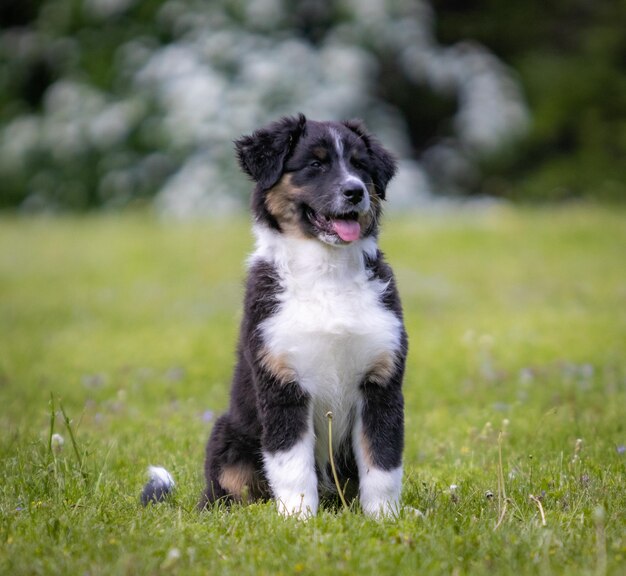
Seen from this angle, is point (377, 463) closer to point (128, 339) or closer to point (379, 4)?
point (128, 339)

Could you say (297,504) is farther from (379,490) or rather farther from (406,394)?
(406,394)

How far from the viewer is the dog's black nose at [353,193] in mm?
4176

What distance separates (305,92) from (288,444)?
544 inches

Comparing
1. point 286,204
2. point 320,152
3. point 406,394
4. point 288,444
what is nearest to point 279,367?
point 288,444

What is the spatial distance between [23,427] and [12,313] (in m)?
5.17

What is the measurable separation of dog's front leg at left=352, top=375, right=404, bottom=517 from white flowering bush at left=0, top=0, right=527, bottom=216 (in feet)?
42.4

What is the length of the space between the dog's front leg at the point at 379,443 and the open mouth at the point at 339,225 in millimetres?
673

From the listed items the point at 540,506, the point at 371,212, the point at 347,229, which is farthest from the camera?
the point at 371,212

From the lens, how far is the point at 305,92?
17.2 metres

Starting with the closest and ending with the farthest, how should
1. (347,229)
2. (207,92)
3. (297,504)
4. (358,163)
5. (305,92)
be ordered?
(297,504)
(347,229)
(358,163)
(207,92)
(305,92)

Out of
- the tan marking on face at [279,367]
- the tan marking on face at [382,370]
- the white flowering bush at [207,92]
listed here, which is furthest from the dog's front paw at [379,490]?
the white flowering bush at [207,92]

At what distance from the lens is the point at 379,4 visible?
727 inches

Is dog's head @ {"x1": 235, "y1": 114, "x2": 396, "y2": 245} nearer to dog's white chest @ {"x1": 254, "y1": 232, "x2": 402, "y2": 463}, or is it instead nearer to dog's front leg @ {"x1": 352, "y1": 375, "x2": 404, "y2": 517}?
dog's white chest @ {"x1": 254, "y1": 232, "x2": 402, "y2": 463}

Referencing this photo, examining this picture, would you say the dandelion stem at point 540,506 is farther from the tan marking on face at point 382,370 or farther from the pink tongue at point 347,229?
the pink tongue at point 347,229
